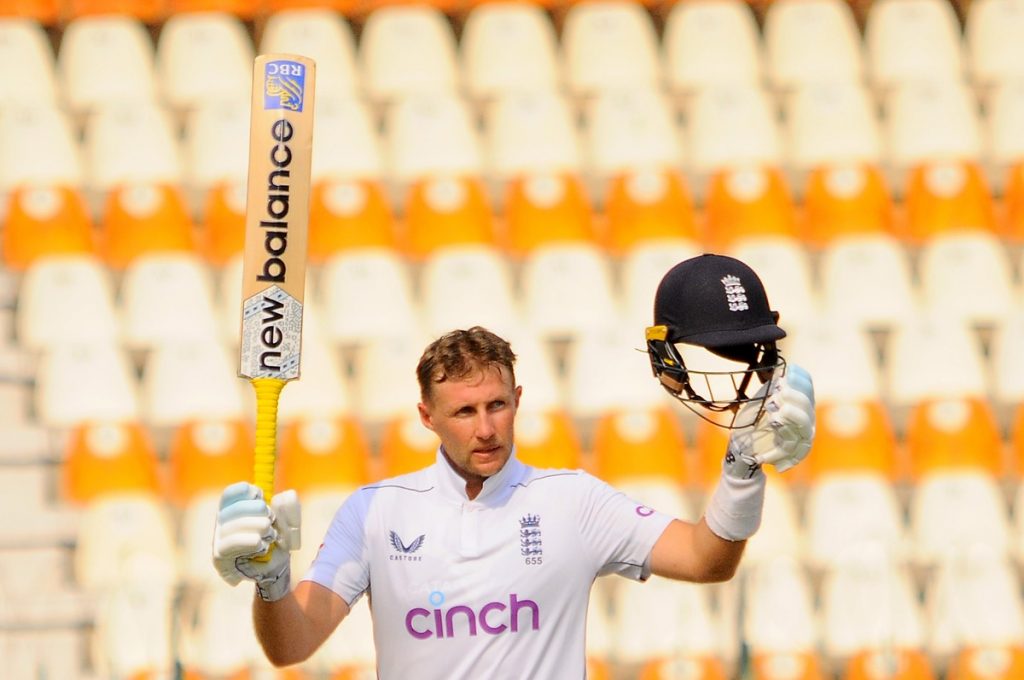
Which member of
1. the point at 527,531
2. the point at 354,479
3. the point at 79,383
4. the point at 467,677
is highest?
the point at 79,383

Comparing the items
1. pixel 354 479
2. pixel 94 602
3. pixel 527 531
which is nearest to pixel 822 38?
pixel 354 479

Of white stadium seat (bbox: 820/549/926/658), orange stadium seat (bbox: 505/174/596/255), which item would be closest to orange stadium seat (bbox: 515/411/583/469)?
white stadium seat (bbox: 820/549/926/658)

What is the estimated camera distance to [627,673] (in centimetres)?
577

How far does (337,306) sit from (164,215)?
0.90 metres

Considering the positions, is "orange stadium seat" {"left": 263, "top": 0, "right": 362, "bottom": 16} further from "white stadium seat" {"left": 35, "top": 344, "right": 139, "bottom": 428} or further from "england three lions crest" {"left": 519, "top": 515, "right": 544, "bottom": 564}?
"england three lions crest" {"left": 519, "top": 515, "right": 544, "bottom": 564}

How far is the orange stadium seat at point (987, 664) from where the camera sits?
5.61 m

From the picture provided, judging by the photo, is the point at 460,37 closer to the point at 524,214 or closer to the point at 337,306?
the point at 524,214

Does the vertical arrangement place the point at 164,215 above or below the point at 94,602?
above

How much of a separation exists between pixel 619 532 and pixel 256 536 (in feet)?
2.27

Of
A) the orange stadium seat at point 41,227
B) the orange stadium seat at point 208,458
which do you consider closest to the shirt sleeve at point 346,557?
the orange stadium seat at point 208,458

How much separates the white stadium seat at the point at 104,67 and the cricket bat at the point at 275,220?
5.02 m

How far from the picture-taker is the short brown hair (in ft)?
9.84

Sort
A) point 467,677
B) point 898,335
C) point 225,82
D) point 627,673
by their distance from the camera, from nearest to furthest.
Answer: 1. point 467,677
2. point 627,673
3. point 898,335
4. point 225,82

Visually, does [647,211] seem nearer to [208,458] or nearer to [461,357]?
[208,458]
